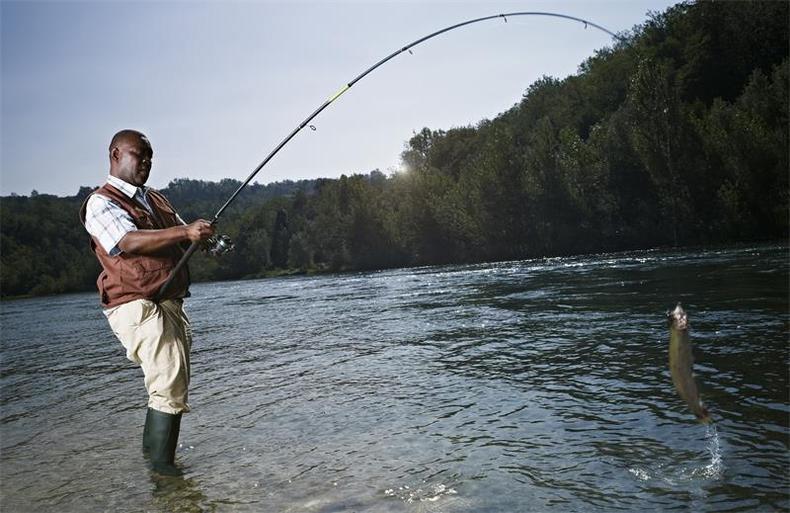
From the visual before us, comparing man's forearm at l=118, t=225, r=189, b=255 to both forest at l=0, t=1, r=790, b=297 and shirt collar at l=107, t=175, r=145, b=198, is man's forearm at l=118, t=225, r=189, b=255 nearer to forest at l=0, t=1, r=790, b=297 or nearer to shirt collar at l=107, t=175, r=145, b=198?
shirt collar at l=107, t=175, r=145, b=198

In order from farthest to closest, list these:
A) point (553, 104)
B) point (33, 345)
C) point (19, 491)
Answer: point (553, 104) → point (33, 345) → point (19, 491)

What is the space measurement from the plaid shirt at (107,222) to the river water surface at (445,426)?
1.95 meters

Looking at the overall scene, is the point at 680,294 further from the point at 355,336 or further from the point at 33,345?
the point at 33,345

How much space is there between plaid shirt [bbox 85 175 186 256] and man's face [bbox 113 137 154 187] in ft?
1.06

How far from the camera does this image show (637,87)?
4669cm

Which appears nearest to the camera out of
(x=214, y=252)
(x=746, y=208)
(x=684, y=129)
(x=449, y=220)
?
(x=214, y=252)

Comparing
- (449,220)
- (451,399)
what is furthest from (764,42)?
(451,399)

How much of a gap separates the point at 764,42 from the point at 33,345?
6595cm

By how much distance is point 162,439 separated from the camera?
5.17 meters

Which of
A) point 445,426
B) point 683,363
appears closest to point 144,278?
point 445,426

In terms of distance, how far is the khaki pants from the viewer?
492cm

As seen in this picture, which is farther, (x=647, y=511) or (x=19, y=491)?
(x=19, y=491)

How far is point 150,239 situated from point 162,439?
170 cm

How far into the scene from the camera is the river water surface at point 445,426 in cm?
421
